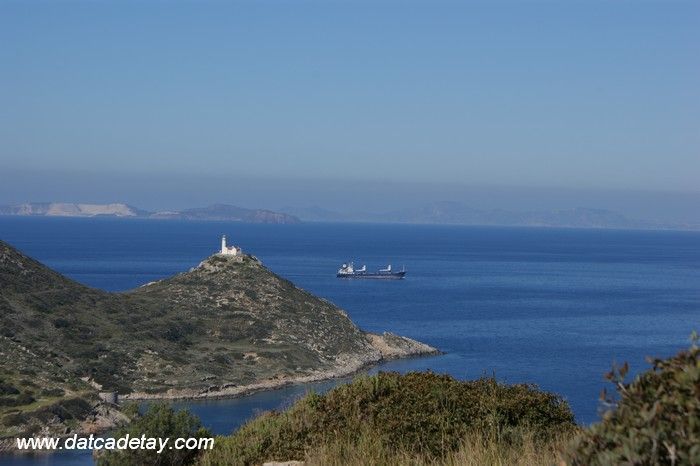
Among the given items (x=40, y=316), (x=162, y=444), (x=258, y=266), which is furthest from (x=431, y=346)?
(x=162, y=444)

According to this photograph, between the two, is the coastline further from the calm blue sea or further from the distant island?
the calm blue sea

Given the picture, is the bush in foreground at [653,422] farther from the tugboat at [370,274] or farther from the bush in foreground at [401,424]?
the tugboat at [370,274]

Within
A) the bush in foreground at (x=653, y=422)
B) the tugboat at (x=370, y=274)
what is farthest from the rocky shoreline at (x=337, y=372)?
the tugboat at (x=370, y=274)

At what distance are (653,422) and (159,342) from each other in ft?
191

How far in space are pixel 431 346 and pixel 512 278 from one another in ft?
225

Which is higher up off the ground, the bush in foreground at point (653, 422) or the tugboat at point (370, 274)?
the bush in foreground at point (653, 422)

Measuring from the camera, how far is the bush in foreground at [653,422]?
161 inches

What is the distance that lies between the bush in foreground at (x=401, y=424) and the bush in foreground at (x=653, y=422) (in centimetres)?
402

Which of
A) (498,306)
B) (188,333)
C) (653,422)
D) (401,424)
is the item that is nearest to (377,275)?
(498,306)

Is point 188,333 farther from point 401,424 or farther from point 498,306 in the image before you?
point 401,424

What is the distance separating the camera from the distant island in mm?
43281

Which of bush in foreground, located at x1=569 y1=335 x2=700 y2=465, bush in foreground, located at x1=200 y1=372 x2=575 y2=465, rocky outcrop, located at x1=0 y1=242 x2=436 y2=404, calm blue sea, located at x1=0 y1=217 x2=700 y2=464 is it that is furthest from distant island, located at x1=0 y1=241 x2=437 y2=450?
bush in foreground, located at x1=569 y1=335 x2=700 y2=465

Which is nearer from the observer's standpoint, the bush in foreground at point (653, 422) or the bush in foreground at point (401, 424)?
→ the bush in foreground at point (653, 422)

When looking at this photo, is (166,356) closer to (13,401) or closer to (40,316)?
(40,316)
